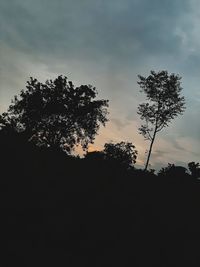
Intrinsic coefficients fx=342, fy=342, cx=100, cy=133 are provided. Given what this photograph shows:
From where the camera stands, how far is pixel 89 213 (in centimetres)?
1775

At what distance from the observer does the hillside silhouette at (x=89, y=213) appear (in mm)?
14602

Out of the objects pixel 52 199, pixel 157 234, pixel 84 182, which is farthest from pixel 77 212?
pixel 157 234

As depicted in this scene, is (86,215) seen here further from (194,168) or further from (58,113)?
(58,113)

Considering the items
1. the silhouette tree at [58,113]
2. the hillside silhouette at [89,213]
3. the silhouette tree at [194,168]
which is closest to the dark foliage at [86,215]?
the hillside silhouette at [89,213]

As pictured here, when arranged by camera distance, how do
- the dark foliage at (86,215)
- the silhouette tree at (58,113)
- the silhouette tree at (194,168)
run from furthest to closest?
the silhouette tree at (58,113), the silhouette tree at (194,168), the dark foliage at (86,215)

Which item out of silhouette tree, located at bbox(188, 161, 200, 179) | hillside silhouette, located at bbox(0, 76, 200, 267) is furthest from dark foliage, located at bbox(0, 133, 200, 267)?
silhouette tree, located at bbox(188, 161, 200, 179)

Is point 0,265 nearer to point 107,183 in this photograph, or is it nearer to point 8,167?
point 8,167

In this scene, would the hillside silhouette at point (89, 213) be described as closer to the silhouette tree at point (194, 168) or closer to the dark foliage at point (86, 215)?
the dark foliage at point (86, 215)

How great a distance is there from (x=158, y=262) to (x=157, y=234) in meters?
2.15

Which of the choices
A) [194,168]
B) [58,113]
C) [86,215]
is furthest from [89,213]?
[58,113]

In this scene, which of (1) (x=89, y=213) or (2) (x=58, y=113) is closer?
(1) (x=89, y=213)

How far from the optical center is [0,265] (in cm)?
1175

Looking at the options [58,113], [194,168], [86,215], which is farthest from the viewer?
[58,113]

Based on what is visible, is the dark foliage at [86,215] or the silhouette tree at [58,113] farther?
the silhouette tree at [58,113]
